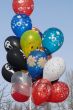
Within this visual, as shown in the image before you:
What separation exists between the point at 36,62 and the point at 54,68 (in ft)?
1.17

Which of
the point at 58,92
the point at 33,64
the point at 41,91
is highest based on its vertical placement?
the point at 33,64

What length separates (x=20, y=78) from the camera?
23.1 ft

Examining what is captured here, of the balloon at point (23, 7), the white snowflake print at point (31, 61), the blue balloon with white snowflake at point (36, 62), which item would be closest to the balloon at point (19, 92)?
the blue balloon with white snowflake at point (36, 62)

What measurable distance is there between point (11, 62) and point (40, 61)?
59 centimetres

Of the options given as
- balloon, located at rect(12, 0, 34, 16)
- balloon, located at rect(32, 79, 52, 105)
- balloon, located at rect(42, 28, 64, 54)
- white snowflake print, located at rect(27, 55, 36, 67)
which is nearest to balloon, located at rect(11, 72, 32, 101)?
balloon, located at rect(32, 79, 52, 105)

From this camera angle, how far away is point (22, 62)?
7.12 meters

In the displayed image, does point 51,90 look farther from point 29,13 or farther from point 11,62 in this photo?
point 29,13

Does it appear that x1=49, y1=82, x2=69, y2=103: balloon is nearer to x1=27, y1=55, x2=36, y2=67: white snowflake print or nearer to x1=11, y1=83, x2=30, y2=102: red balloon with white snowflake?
x1=11, y1=83, x2=30, y2=102: red balloon with white snowflake

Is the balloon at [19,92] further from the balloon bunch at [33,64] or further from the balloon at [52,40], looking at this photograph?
the balloon at [52,40]

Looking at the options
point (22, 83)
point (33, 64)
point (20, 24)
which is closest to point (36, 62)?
point (33, 64)

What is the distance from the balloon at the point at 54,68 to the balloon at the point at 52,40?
0.29 m

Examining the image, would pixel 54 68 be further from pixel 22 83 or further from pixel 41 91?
pixel 22 83

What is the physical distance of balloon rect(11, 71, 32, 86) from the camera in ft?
22.9

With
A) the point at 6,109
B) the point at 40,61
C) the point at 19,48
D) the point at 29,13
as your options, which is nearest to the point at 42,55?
the point at 40,61
